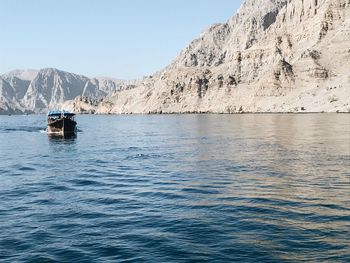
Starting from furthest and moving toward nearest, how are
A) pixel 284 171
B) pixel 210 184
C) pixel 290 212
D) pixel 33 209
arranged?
pixel 284 171 < pixel 210 184 < pixel 33 209 < pixel 290 212

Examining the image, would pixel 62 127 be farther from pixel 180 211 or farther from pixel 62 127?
pixel 180 211

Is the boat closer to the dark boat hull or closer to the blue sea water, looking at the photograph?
the dark boat hull

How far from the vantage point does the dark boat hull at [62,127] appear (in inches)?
3073

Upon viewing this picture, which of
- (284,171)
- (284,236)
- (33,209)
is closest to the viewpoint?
(284,236)

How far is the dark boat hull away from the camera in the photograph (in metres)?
78.1

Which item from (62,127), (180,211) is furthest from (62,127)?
(180,211)

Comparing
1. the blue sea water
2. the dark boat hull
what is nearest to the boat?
the dark boat hull

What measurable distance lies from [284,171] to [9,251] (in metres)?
20.3

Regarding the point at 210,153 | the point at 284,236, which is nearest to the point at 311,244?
the point at 284,236

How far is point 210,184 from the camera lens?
86.1ft

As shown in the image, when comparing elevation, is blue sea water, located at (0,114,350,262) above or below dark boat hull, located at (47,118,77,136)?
below

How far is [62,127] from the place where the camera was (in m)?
78.1

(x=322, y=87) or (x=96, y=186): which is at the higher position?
(x=322, y=87)

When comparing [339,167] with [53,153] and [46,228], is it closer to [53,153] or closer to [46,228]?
[46,228]
